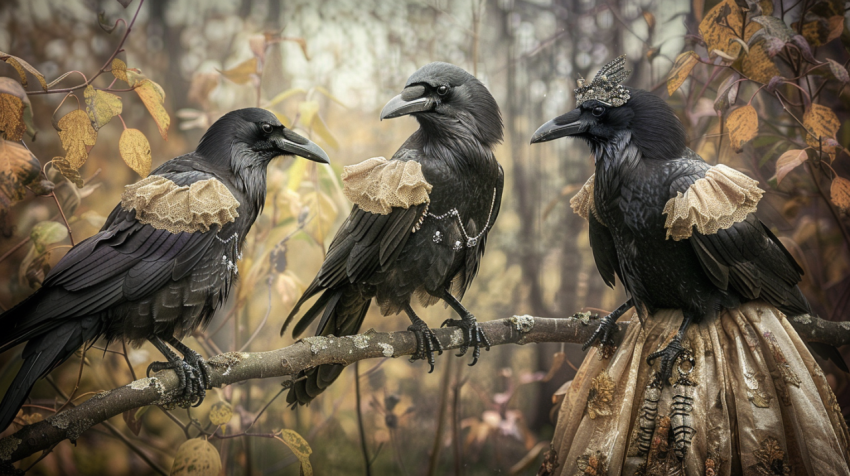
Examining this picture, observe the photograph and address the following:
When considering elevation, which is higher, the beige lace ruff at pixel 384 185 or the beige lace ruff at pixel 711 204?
the beige lace ruff at pixel 384 185

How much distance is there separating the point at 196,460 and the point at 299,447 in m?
0.33

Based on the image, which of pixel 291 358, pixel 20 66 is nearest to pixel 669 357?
pixel 291 358

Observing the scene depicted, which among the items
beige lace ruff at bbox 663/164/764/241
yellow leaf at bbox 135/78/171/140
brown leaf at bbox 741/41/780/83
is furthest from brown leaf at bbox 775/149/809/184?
yellow leaf at bbox 135/78/171/140

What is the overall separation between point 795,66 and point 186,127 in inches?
87.8

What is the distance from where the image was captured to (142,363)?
186 centimetres

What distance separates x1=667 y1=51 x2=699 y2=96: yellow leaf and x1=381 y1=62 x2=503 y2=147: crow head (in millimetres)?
805

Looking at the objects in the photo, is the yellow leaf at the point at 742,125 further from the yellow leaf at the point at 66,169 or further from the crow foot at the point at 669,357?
the yellow leaf at the point at 66,169

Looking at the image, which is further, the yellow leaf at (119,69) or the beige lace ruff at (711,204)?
the yellow leaf at (119,69)

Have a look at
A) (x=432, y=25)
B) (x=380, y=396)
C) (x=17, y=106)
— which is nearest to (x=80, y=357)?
(x=17, y=106)

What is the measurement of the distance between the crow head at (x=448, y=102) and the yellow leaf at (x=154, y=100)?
29.0 inches

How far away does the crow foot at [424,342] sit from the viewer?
168cm

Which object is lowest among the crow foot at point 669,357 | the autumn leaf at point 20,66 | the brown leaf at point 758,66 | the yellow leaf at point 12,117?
the crow foot at point 669,357

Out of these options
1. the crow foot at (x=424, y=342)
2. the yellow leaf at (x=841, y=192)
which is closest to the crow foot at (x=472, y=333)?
the crow foot at (x=424, y=342)

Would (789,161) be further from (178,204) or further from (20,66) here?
(20,66)
